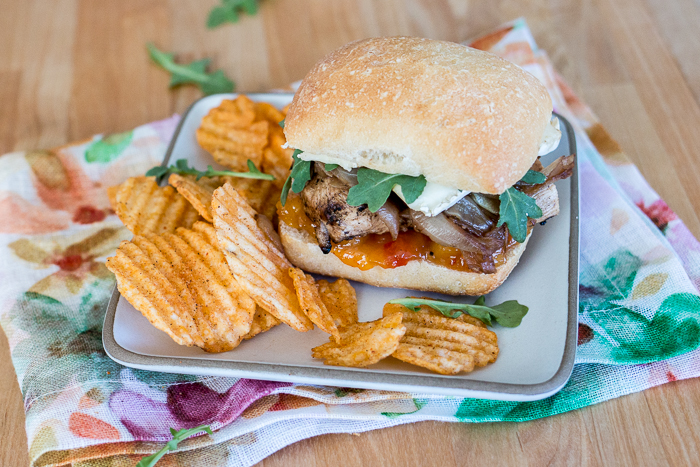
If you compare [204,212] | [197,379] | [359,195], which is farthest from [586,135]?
[197,379]

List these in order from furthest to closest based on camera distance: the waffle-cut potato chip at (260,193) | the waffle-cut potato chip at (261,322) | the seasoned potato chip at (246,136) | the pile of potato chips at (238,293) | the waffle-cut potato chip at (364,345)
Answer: the seasoned potato chip at (246,136)
the waffle-cut potato chip at (260,193)
the waffle-cut potato chip at (261,322)
the pile of potato chips at (238,293)
the waffle-cut potato chip at (364,345)

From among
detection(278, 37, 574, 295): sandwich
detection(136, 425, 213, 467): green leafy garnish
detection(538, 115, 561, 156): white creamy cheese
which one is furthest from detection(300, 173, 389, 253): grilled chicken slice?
detection(136, 425, 213, 467): green leafy garnish

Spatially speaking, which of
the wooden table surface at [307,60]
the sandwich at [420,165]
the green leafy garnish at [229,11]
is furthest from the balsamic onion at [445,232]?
the green leafy garnish at [229,11]

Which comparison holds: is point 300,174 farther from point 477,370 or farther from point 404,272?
point 477,370

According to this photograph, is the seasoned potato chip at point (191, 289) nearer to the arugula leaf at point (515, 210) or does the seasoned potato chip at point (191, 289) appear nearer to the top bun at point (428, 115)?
the top bun at point (428, 115)

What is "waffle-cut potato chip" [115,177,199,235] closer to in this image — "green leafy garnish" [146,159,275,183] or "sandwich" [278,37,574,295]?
"green leafy garnish" [146,159,275,183]

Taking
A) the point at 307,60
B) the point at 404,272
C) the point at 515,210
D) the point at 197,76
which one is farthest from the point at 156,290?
the point at 307,60

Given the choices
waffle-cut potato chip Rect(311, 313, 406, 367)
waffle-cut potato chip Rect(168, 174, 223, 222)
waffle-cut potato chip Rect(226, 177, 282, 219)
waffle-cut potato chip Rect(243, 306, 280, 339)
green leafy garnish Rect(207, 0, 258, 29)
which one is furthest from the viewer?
green leafy garnish Rect(207, 0, 258, 29)
